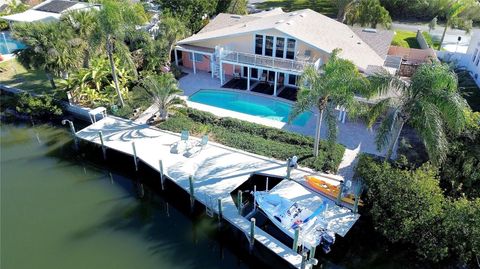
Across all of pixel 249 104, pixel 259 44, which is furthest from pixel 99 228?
pixel 259 44

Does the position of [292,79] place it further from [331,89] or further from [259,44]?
[331,89]

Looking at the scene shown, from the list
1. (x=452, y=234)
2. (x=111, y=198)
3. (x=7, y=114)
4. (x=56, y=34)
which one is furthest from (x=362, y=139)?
(x=7, y=114)

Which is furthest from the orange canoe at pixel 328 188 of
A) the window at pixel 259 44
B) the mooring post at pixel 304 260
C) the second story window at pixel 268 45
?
the window at pixel 259 44

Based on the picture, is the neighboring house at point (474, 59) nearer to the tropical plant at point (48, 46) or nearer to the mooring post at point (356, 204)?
the mooring post at point (356, 204)

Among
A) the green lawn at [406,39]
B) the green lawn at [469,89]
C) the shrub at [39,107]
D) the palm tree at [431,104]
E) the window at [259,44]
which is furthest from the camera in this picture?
the green lawn at [406,39]

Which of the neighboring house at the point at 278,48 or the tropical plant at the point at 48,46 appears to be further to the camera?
the neighboring house at the point at 278,48

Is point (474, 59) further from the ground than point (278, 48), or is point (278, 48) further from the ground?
point (278, 48)

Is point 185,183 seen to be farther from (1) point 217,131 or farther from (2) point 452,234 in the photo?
(2) point 452,234
